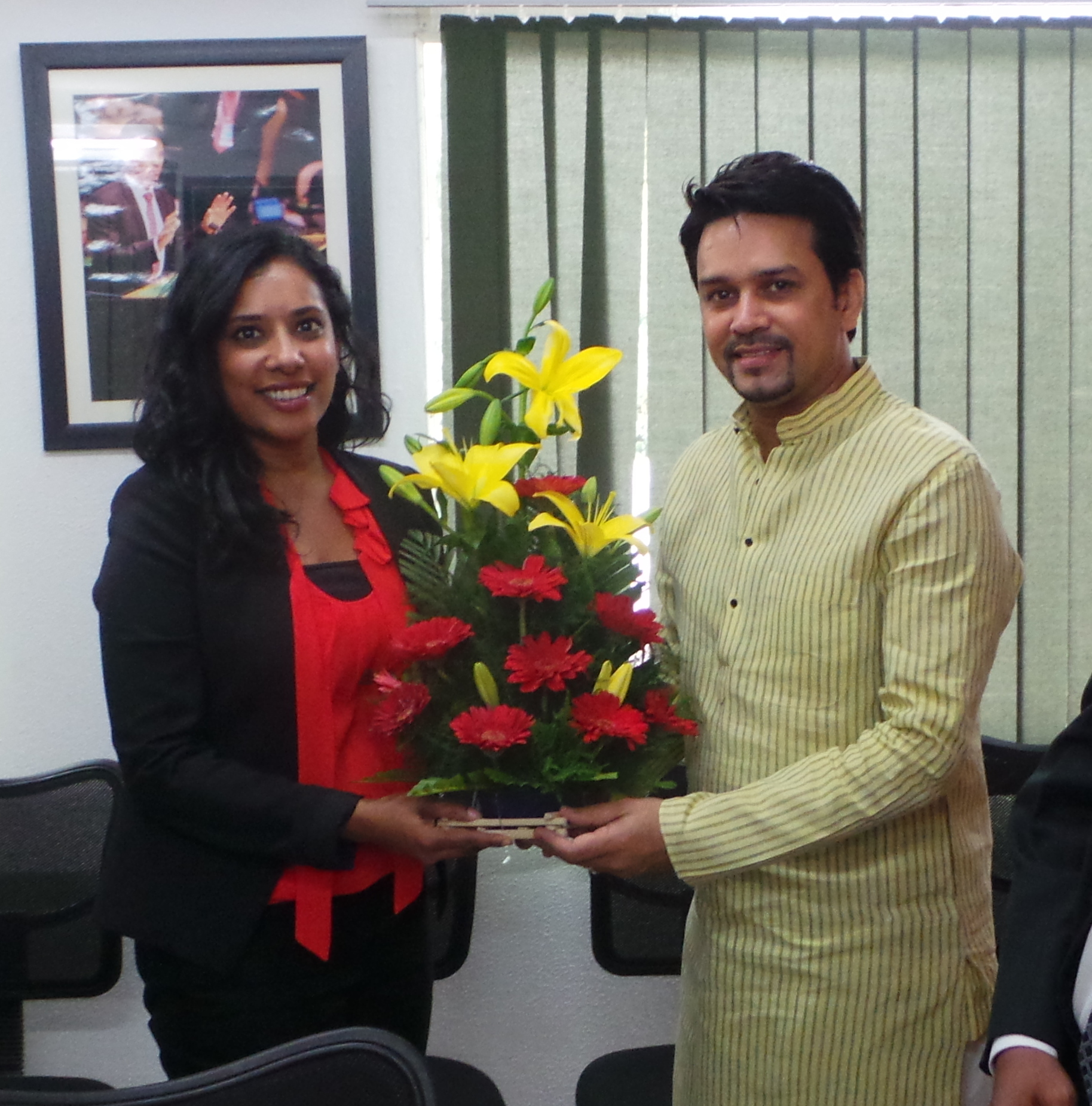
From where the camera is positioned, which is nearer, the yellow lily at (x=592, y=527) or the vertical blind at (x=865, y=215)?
the yellow lily at (x=592, y=527)

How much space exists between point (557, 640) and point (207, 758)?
466 mm

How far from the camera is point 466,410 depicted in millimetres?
2275

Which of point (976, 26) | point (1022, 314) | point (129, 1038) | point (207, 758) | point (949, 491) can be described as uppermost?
point (976, 26)

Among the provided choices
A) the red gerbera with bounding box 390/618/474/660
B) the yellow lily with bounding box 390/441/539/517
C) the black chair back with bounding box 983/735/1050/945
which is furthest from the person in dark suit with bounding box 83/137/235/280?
the black chair back with bounding box 983/735/1050/945

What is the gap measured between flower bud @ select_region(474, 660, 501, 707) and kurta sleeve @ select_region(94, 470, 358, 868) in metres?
0.25

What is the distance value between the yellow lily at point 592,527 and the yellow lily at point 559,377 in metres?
0.10

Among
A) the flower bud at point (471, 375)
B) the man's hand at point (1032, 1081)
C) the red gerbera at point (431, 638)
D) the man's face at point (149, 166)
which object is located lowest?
the man's hand at point (1032, 1081)

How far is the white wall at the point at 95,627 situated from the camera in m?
2.21

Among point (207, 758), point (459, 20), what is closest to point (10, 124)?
point (459, 20)

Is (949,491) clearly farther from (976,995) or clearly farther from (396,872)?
(396,872)

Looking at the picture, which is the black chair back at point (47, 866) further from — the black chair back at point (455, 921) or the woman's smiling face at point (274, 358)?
the woman's smiling face at point (274, 358)

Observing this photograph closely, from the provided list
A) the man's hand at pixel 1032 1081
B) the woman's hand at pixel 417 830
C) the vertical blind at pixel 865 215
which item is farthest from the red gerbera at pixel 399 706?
the vertical blind at pixel 865 215

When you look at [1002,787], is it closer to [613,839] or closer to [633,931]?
[633,931]

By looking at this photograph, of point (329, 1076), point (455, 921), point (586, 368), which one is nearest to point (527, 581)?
point (586, 368)
